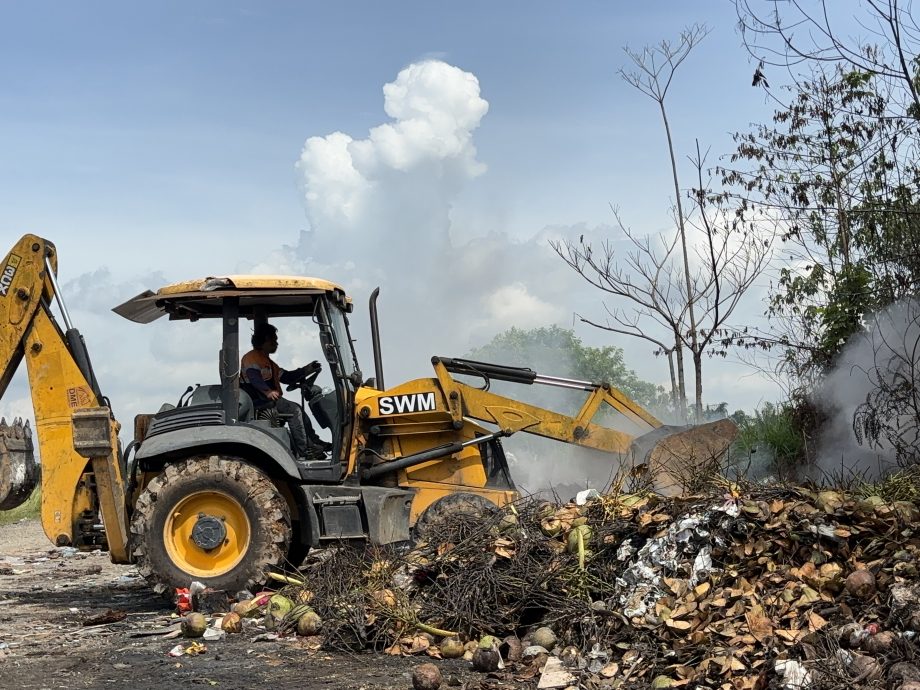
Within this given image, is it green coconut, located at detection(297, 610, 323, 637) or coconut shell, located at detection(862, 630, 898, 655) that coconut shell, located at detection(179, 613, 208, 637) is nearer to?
green coconut, located at detection(297, 610, 323, 637)

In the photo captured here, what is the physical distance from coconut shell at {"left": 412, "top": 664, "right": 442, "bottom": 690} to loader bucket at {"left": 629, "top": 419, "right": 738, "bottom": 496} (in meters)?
3.45

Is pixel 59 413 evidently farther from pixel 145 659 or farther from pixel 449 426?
pixel 449 426

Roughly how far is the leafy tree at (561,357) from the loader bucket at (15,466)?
4.67 m

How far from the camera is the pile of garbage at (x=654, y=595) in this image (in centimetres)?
544

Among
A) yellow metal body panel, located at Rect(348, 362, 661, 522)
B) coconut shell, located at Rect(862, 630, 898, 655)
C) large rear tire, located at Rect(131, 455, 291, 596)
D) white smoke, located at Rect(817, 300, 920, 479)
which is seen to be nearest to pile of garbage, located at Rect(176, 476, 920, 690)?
coconut shell, located at Rect(862, 630, 898, 655)

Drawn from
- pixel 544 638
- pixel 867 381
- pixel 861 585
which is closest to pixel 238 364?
pixel 544 638

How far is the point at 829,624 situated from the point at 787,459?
21.2 feet

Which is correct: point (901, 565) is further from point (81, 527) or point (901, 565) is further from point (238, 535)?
point (81, 527)

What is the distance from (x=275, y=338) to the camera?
9242 millimetres

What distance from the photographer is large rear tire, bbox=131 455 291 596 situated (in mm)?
8203

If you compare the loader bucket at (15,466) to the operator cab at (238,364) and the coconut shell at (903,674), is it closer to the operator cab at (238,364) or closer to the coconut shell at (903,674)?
the operator cab at (238,364)

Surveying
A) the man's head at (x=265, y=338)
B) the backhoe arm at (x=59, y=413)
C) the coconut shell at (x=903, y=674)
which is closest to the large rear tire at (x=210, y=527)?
the backhoe arm at (x=59, y=413)

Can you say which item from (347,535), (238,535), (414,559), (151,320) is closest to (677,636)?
(414,559)

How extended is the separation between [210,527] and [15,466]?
2.00 metres
